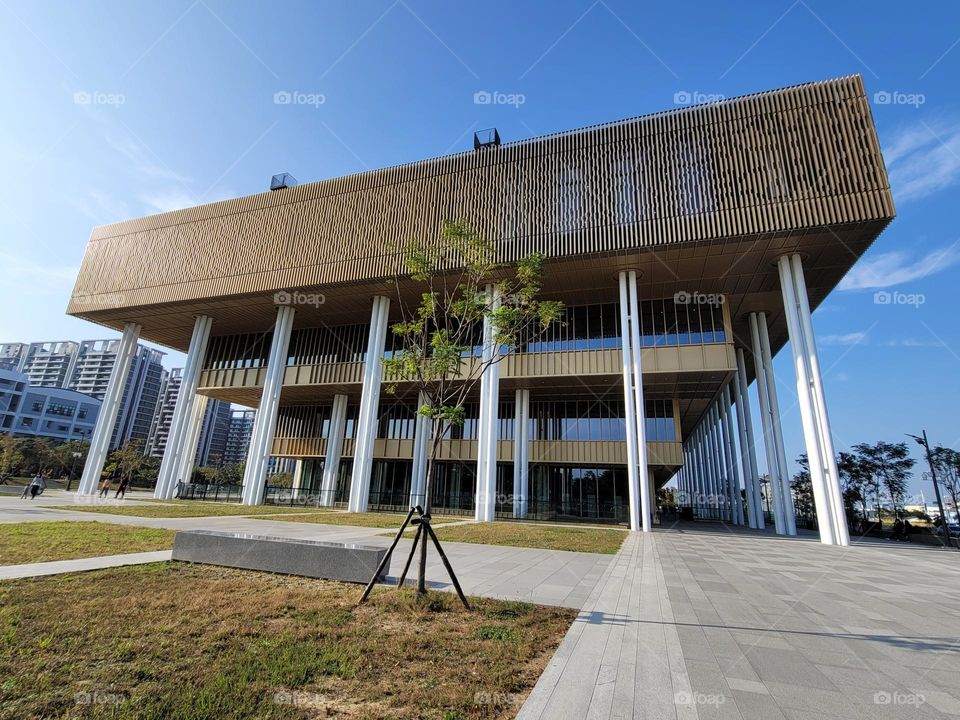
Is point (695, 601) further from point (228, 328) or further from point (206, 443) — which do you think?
point (206, 443)

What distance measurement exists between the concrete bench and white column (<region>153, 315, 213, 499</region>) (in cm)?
2541

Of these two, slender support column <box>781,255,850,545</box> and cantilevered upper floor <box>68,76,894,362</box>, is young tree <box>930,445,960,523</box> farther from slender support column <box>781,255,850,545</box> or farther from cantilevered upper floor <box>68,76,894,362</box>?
slender support column <box>781,255,850,545</box>

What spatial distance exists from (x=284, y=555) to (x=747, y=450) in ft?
85.8

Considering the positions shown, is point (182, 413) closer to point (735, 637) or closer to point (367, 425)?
point (367, 425)

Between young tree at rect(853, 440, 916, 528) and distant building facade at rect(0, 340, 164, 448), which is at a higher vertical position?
distant building facade at rect(0, 340, 164, 448)

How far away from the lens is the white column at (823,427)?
55.3 feet

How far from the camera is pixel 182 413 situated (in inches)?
1209

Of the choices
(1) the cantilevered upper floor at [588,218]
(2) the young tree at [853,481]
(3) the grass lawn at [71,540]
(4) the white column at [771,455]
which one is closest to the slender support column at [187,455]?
(1) the cantilevered upper floor at [588,218]

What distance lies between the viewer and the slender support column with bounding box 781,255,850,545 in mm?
16859

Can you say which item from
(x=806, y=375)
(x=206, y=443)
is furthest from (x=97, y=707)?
(x=206, y=443)

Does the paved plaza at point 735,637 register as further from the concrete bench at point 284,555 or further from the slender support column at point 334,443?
the slender support column at point 334,443

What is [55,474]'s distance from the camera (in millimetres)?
57625

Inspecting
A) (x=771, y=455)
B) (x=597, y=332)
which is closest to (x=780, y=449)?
(x=771, y=455)

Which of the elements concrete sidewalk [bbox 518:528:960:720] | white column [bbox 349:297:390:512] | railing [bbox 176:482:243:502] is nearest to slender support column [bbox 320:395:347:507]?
railing [bbox 176:482:243:502]
